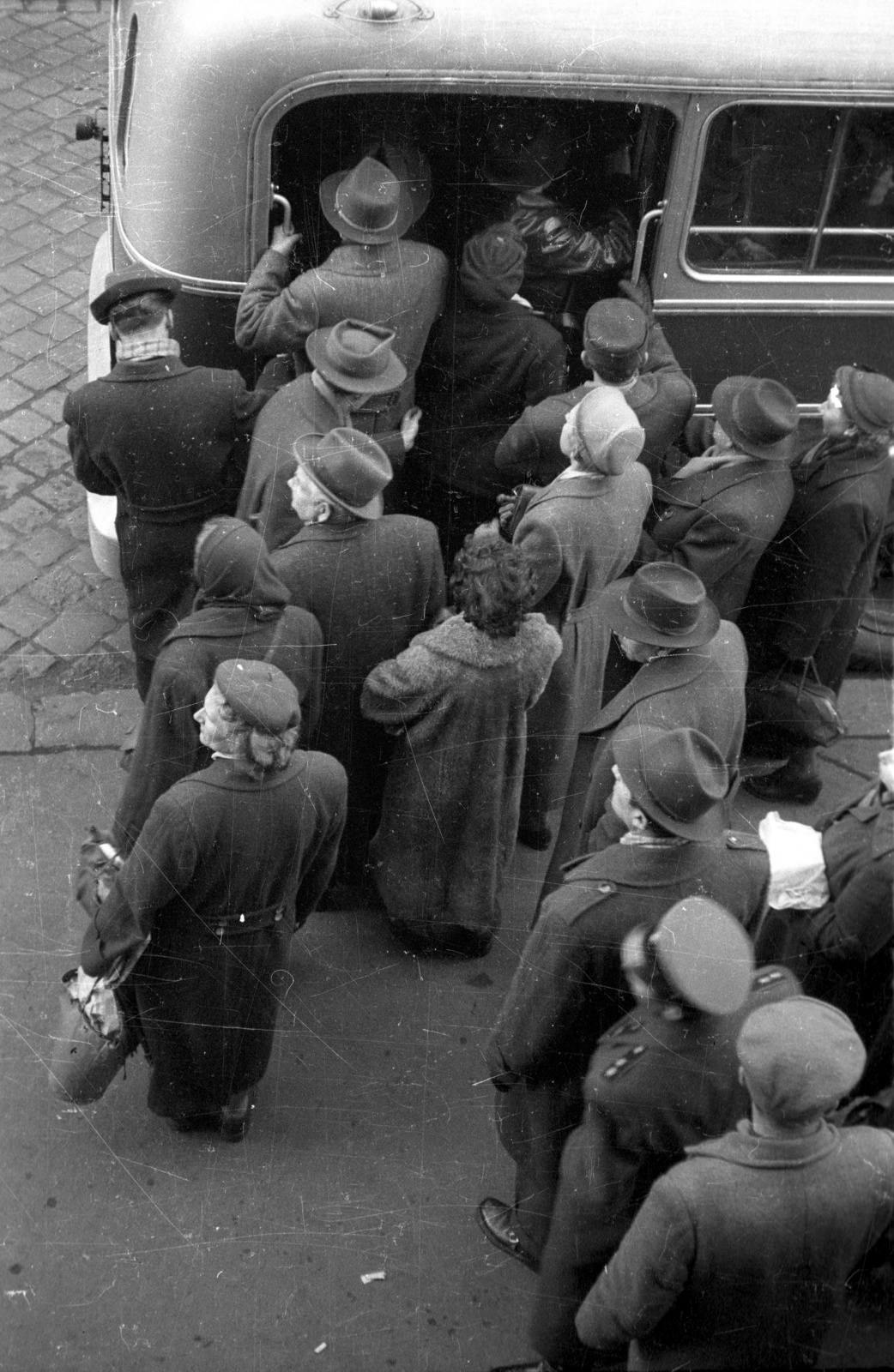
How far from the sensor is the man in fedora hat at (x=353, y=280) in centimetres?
457

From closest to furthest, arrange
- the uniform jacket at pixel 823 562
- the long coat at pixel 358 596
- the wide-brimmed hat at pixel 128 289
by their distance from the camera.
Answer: the long coat at pixel 358 596 < the wide-brimmed hat at pixel 128 289 < the uniform jacket at pixel 823 562

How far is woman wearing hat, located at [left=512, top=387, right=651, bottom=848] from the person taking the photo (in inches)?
166

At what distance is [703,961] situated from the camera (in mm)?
2736

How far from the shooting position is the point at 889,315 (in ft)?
18.0

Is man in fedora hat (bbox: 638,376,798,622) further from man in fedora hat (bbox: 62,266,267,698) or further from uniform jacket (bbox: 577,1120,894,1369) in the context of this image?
uniform jacket (bbox: 577,1120,894,1369)

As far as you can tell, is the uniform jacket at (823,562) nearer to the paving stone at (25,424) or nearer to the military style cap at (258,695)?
the military style cap at (258,695)

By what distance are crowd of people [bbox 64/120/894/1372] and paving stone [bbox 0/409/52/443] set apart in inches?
64.5

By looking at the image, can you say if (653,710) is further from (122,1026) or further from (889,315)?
(889,315)

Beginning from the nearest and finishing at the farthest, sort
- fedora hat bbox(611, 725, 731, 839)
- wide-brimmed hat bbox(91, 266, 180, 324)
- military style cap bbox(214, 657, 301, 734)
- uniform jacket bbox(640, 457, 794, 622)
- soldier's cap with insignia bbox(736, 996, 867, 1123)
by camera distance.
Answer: soldier's cap with insignia bbox(736, 996, 867, 1123) < fedora hat bbox(611, 725, 731, 839) < military style cap bbox(214, 657, 301, 734) < wide-brimmed hat bbox(91, 266, 180, 324) < uniform jacket bbox(640, 457, 794, 622)

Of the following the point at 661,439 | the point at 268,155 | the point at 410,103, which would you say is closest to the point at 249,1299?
the point at 661,439

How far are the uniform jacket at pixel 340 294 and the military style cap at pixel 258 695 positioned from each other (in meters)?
1.78

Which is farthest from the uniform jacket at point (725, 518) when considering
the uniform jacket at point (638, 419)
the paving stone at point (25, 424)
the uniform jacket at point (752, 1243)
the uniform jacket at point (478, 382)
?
the paving stone at point (25, 424)

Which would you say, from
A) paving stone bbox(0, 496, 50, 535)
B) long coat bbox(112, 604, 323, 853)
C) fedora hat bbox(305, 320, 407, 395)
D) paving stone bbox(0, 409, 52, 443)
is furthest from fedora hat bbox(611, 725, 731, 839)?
paving stone bbox(0, 409, 52, 443)

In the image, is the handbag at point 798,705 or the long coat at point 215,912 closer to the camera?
the long coat at point 215,912
